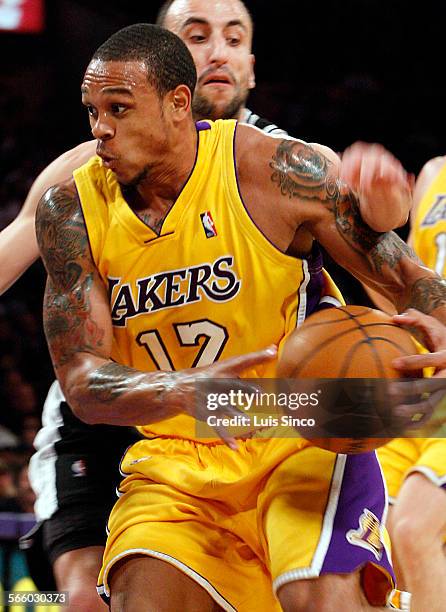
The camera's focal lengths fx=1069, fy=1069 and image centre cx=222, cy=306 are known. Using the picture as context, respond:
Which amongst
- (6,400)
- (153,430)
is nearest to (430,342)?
(153,430)

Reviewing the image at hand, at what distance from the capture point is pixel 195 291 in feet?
9.40

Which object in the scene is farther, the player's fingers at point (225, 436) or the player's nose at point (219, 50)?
the player's nose at point (219, 50)

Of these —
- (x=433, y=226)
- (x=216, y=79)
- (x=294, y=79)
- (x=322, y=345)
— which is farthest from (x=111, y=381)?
(x=294, y=79)

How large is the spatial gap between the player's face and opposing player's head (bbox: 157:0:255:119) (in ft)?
3.59

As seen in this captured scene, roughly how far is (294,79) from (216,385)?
6387 mm

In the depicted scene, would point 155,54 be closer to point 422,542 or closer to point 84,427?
point 84,427

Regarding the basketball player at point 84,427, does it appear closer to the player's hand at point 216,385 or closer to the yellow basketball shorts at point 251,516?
the yellow basketball shorts at point 251,516

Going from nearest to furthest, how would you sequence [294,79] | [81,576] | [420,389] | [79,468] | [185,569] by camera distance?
[420,389], [185,569], [81,576], [79,468], [294,79]

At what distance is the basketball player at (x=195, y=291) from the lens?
271 cm

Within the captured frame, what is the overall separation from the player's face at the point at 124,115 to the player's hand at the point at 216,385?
2.19ft

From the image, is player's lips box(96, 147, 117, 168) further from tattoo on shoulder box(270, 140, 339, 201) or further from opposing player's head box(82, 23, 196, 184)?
tattoo on shoulder box(270, 140, 339, 201)

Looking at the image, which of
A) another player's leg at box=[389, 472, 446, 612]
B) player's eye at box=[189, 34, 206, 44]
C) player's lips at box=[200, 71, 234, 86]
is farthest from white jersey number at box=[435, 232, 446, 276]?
player's eye at box=[189, 34, 206, 44]

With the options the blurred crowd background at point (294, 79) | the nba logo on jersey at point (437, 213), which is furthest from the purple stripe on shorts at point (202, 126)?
the blurred crowd background at point (294, 79)

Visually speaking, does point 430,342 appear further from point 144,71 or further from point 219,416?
point 144,71
